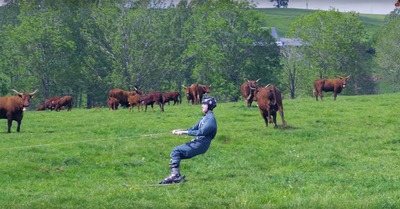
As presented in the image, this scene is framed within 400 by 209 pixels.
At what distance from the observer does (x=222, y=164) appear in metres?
22.4

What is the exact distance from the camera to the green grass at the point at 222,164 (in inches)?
598

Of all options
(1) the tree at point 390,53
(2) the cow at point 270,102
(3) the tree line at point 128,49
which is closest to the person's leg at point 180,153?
(2) the cow at point 270,102

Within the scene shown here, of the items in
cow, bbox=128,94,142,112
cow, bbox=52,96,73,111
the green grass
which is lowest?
cow, bbox=52,96,73,111

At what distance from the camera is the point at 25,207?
47.9ft

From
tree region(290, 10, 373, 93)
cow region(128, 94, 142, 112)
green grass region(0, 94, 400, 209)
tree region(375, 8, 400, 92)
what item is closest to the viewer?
green grass region(0, 94, 400, 209)

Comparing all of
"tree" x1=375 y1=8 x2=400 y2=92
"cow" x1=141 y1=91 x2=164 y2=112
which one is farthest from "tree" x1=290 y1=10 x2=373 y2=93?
"cow" x1=141 y1=91 x2=164 y2=112

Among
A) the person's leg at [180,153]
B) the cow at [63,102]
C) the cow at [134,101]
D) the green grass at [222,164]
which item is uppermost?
the person's leg at [180,153]

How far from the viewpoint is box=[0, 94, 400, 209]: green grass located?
49.9 feet

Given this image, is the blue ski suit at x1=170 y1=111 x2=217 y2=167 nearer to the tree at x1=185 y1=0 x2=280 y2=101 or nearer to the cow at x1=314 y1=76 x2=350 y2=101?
the cow at x1=314 y1=76 x2=350 y2=101

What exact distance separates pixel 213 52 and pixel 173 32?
1027 cm

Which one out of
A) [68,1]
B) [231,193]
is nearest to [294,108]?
[231,193]

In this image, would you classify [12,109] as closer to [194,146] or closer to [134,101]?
[134,101]

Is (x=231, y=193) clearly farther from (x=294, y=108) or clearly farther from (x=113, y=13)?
(x=113, y=13)

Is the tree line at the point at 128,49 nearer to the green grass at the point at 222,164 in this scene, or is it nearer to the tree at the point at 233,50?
the tree at the point at 233,50
